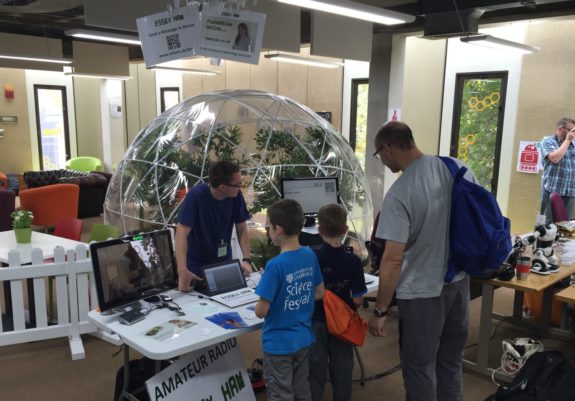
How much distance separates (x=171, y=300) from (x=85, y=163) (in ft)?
40.7

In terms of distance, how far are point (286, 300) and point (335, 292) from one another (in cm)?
38

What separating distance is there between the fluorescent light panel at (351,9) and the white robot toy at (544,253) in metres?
2.65

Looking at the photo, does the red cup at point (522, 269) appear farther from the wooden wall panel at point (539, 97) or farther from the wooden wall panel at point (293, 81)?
the wooden wall panel at point (293, 81)

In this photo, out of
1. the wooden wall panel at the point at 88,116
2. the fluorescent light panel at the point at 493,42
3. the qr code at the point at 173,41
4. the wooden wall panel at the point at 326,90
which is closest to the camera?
the qr code at the point at 173,41

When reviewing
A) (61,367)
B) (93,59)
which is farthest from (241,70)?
(61,367)

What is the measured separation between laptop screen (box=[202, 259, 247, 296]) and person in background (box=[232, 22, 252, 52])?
1939 millimetres

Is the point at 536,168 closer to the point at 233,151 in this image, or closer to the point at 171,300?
the point at 233,151

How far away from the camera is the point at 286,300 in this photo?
2.53 meters

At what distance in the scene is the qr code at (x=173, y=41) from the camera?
4.09 m

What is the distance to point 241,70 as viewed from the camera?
12.1 metres

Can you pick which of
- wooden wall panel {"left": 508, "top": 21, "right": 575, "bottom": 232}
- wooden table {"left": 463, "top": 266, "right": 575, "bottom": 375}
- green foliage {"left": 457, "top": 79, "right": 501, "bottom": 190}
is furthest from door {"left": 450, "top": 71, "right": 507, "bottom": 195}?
wooden table {"left": 463, "top": 266, "right": 575, "bottom": 375}

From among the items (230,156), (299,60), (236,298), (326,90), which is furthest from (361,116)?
(236,298)

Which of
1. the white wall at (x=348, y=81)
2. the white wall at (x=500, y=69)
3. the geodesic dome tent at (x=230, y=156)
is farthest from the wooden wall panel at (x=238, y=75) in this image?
the geodesic dome tent at (x=230, y=156)

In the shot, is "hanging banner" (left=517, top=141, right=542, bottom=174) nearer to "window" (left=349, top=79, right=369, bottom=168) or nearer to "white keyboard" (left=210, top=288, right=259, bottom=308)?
"window" (left=349, top=79, right=369, bottom=168)
